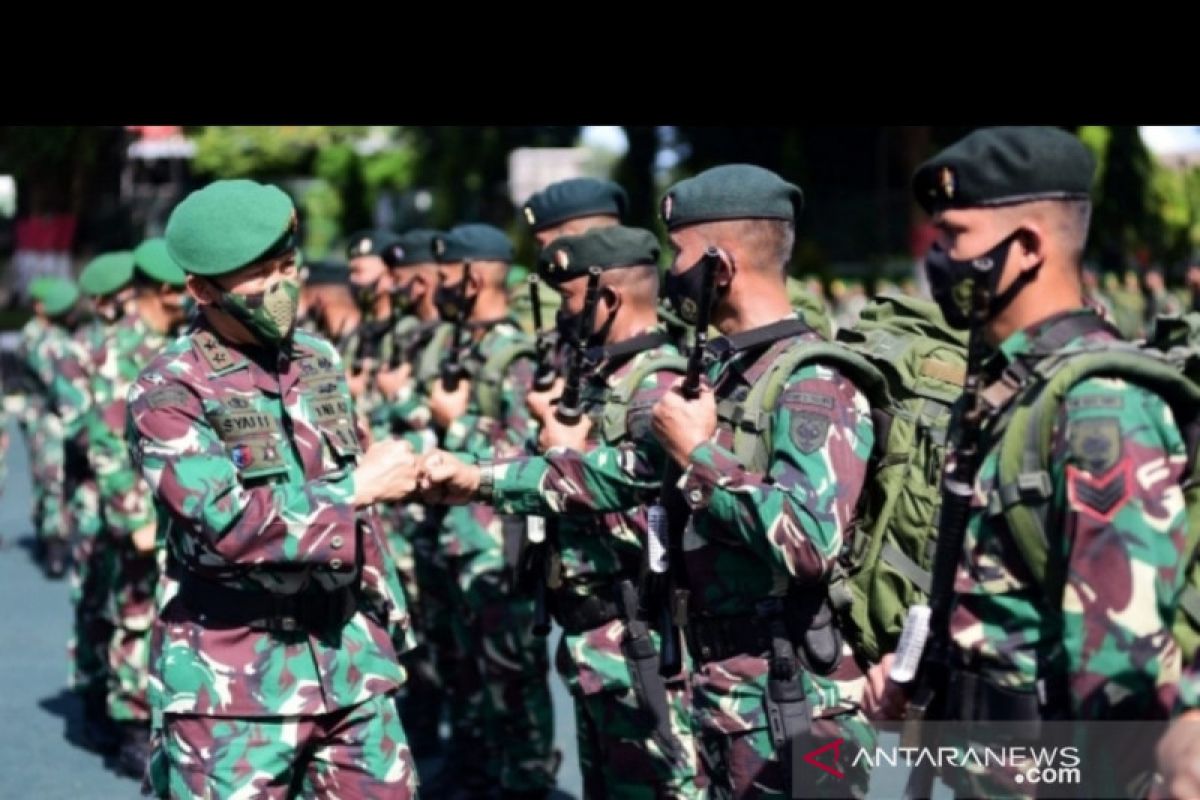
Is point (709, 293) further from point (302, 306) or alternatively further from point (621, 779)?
point (302, 306)

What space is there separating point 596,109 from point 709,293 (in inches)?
116

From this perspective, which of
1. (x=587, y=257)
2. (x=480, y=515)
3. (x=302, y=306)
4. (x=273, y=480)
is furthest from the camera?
(x=302, y=306)

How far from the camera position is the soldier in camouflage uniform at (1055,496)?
3.12 meters

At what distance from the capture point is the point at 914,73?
7176 mm

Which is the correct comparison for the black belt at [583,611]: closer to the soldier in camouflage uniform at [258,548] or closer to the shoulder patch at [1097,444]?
the soldier in camouflage uniform at [258,548]

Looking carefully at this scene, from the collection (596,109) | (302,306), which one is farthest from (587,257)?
(302,306)

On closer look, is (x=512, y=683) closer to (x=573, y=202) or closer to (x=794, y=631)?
(x=573, y=202)

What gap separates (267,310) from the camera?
4805 mm

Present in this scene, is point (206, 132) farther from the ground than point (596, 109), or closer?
farther from the ground

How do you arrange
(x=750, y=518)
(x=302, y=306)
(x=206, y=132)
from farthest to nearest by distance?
1. (x=206, y=132)
2. (x=302, y=306)
3. (x=750, y=518)

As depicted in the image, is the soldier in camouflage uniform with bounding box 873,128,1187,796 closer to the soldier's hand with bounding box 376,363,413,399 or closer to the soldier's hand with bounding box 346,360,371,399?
the soldier's hand with bounding box 376,363,413,399

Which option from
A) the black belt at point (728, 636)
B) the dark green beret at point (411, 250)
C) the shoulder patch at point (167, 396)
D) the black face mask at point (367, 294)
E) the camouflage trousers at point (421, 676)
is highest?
the dark green beret at point (411, 250)

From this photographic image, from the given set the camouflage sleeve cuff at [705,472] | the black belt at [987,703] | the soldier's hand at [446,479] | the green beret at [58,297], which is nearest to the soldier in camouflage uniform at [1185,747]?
the black belt at [987,703]

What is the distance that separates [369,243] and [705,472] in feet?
21.2
